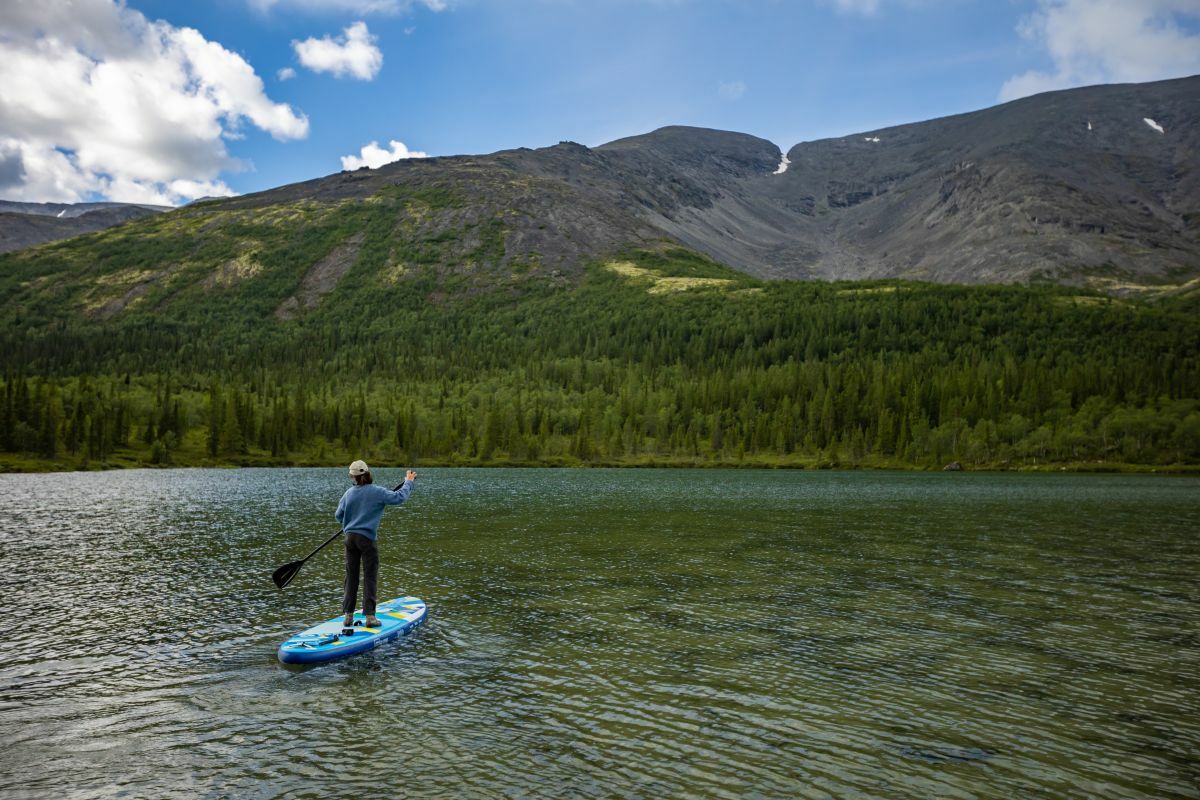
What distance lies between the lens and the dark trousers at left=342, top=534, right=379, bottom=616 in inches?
1060

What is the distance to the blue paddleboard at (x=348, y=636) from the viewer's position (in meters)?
24.4

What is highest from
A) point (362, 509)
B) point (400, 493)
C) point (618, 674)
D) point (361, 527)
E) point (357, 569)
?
point (400, 493)

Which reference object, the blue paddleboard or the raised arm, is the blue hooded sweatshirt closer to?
the raised arm

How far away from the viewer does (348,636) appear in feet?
85.7

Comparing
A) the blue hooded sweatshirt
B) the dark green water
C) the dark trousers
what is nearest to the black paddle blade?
the dark green water

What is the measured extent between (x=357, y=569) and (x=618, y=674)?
1052 centimetres

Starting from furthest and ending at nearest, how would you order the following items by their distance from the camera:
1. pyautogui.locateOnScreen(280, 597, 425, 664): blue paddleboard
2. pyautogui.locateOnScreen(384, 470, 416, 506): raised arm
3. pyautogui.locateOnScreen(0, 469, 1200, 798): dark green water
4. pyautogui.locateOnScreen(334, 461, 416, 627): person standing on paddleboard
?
pyautogui.locateOnScreen(384, 470, 416, 506): raised arm < pyautogui.locateOnScreen(334, 461, 416, 627): person standing on paddleboard < pyautogui.locateOnScreen(280, 597, 425, 664): blue paddleboard < pyautogui.locateOnScreen(0, 469, 1200, 798): dark green water

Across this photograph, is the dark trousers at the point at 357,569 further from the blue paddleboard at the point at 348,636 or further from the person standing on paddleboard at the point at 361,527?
the blue paddleboard at the point at 348,636

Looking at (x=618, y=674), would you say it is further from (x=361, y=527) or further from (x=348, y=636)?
(x=361, y=527)

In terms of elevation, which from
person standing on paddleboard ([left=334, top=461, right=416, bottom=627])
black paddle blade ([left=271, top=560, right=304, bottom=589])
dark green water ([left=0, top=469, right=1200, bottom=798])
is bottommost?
dark green water ([left=0, top=469, right=1200, bottom=798])

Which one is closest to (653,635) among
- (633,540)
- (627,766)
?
(627,766)

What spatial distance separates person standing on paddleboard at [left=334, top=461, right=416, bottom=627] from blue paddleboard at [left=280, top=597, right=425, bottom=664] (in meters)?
0.40

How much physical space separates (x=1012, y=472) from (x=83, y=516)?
20118 cm

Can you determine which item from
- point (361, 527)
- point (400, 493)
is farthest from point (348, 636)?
point (400, 493)
